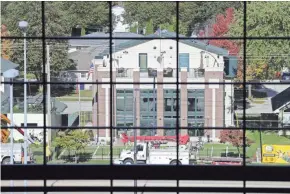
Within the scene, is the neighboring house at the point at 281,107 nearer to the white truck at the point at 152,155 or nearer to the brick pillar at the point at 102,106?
the white truck at the point at 152,155

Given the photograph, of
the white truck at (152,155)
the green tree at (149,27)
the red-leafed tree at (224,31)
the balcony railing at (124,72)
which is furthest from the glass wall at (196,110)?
the green tree at (149,27)

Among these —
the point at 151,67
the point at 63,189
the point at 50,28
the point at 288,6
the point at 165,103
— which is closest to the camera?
the point at 63,189

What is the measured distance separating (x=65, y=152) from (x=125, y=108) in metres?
1.71

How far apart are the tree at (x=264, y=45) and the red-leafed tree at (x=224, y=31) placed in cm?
20

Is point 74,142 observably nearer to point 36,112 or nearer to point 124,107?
point 36,112

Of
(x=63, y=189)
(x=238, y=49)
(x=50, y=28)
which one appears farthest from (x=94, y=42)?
(x=63, y=189)

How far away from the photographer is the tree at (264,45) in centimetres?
1885

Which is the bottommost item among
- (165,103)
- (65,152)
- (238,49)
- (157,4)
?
(65,152)

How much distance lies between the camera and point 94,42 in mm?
17578

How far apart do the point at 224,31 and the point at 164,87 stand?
433 centimetres

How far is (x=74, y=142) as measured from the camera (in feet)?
53.4

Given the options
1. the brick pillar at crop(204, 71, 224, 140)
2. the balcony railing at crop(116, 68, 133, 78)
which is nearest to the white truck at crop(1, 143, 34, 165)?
the balcony railing at crop(116, 68, 133, 78)

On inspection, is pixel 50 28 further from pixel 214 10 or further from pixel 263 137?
pixel 263 137

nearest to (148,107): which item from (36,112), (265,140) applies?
(36,112)
